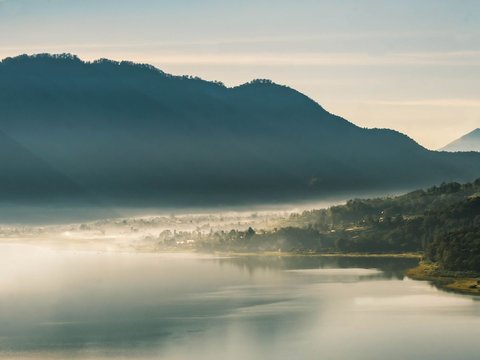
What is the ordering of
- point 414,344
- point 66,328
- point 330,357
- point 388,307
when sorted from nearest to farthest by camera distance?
point 330,357
point 414,344
point 66,328
point 388,307

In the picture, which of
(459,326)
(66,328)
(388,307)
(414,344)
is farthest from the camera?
(388,307)

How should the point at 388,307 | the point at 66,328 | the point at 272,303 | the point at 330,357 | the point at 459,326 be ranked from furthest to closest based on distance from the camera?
1. the point at 272,303
2. the point at 388,307
3. the point at 66,328
4. the point at 459,326
5. the point at 330,357

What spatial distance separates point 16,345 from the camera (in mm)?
131875

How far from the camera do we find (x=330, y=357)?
118500 mm

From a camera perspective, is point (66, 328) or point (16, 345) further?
point (66, 328)

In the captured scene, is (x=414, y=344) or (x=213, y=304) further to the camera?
(x=213, y=304)

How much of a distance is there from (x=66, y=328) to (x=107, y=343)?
62.7ft

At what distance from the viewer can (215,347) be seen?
5059 inches

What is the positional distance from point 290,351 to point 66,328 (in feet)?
137

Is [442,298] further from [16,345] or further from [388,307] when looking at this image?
[16,345]

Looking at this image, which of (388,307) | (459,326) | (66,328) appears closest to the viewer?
(459,326)

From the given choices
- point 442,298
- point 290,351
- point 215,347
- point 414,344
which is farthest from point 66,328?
point 442,298

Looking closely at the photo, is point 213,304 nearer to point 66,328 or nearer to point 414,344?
point 66,328

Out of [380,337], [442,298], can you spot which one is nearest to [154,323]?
[380,337]
